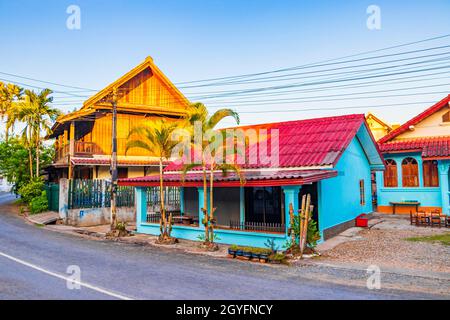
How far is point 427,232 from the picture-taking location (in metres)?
15.8

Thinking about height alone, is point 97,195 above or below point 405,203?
above

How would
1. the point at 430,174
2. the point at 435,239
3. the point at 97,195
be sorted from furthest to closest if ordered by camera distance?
the point at 430,174 < the point at 97,195 < the point at 435,239

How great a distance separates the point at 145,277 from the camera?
918cm

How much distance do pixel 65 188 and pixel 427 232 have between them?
62.9 feet

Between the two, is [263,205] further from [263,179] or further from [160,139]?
[160,139]

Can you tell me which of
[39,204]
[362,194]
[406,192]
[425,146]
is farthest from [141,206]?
[425,146]

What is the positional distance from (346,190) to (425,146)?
7545 millimetres

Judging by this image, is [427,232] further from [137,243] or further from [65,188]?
[65,188]

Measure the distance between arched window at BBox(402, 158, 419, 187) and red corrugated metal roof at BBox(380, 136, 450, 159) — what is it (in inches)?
37.9

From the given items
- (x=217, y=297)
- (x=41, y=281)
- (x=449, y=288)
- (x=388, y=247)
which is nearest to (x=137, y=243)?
(x=41, y=281)

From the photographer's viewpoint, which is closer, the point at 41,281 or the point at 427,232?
the point at 41,281

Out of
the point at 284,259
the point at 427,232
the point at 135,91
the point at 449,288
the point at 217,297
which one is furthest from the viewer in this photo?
the point at 135,91

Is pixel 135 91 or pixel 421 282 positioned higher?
pixel 135 91

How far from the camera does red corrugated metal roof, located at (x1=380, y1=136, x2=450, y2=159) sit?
63.7 ft
